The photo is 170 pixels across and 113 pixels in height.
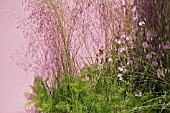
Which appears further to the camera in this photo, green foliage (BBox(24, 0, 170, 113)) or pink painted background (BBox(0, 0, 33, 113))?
pink painted background (BBox(0, 0, 33, 113))

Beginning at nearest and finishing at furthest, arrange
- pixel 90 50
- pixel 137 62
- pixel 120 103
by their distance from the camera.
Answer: pixel 120 103
pixel 137 62
pixel 90 50

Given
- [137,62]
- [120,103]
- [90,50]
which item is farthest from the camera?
[90,50]

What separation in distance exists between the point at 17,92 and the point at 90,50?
1.72 feet

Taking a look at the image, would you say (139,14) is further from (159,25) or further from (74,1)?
(74,1)

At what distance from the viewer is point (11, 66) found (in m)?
2.49

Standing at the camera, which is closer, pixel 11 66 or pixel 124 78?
pixel 124 78

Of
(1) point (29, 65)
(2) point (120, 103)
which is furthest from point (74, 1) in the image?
(2) point (120, 103)

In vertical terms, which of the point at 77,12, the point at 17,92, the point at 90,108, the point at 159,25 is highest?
the point at 77,12

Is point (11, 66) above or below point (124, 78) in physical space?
above

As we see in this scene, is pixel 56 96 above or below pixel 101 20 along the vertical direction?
below

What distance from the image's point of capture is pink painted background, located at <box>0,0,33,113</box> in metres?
2.48

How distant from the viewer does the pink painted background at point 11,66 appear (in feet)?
8.14

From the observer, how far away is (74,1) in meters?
2.23

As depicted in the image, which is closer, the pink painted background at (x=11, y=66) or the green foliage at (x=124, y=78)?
the green foliage at (x=124, y=78)
